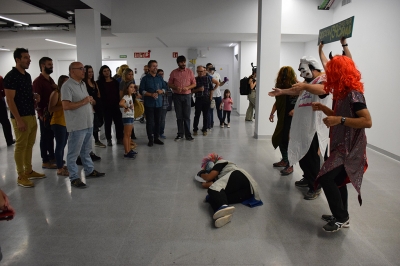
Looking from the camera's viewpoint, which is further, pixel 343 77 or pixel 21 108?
pixel 21 108

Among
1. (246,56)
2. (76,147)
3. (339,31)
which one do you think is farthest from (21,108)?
(246,56)

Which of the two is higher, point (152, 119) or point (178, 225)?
point (152, 119)

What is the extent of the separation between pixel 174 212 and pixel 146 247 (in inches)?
26.7

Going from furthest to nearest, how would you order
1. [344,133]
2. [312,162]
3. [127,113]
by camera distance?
[127,113] < [312,162] < [344,133]

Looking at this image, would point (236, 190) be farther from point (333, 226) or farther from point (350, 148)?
point (350, 148)

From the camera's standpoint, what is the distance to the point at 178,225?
9.28ft

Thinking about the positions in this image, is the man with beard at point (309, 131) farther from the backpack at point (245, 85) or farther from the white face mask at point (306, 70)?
the backpack at point (245, 85)

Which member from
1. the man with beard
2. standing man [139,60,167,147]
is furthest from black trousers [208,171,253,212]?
standing man [139,60,167,147]

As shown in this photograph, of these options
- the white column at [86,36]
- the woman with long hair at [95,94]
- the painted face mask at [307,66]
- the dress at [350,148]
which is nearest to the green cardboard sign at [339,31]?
the painted face mask at [307,66]

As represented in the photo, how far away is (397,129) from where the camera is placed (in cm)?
509

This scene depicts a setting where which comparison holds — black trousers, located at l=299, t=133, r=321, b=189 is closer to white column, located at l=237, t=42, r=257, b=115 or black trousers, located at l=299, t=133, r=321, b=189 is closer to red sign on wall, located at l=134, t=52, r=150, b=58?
white column, located at l=237, t=42, r=257, b=115

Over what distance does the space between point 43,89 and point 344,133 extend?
383cm

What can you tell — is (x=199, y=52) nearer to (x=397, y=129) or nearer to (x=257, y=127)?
Result: (x=257, y=127)

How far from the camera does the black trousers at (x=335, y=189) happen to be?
254cm
